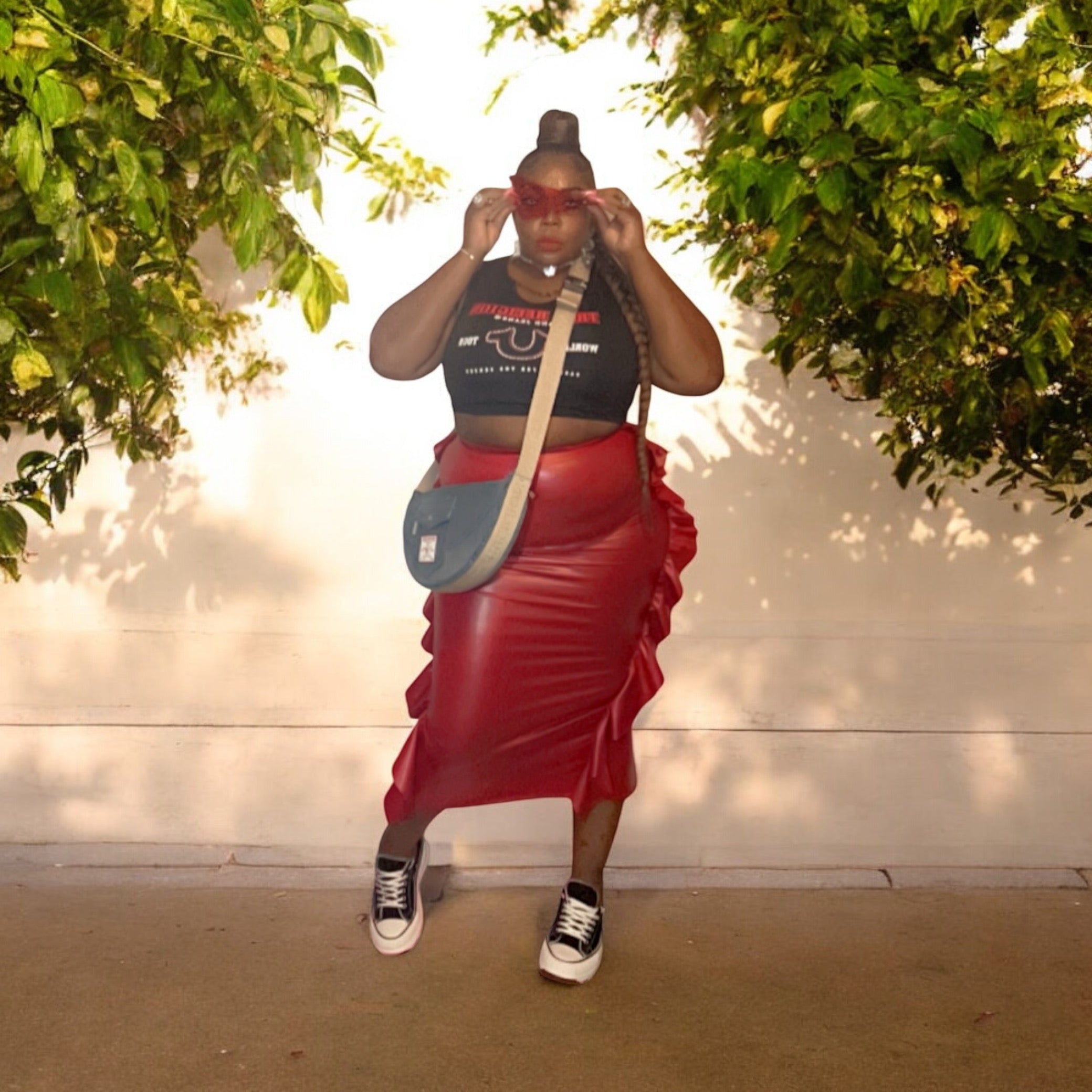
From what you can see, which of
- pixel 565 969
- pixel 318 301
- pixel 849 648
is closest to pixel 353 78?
pixel 318 301

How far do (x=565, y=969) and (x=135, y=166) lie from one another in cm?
210

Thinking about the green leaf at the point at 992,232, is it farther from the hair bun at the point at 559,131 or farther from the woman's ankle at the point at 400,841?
the woman's ankle at the point at 400,841

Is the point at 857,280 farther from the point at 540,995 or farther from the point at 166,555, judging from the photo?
the point at 166,555

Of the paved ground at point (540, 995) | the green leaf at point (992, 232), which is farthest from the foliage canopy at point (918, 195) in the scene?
the paved ground at point (540, 995)

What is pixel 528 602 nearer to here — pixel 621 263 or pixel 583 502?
pixel 583 502

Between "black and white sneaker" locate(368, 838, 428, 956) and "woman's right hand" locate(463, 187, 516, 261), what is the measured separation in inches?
Result: 60.8

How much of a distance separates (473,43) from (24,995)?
278 cm

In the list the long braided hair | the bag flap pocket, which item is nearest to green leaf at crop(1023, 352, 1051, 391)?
the long braided hair

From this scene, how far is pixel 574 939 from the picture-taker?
12.3 feet

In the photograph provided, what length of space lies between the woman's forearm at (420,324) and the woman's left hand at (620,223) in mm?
313

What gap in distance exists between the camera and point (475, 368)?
3686 mm

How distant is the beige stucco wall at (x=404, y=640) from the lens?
4539mm

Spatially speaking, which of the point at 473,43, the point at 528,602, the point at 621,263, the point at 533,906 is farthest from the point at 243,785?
the point at 473,43

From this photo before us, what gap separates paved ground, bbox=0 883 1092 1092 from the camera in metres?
3.27
